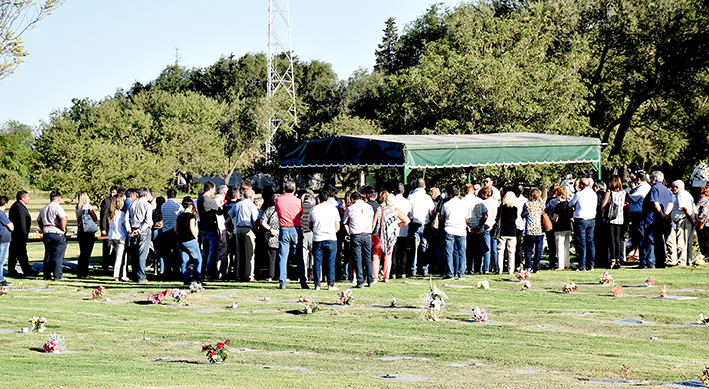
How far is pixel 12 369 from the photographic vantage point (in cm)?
735

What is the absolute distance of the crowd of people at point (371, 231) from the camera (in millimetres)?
13609

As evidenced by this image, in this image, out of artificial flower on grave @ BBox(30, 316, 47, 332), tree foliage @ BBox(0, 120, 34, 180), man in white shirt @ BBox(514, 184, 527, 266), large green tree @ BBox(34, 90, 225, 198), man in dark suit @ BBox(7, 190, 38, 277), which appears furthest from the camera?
tree foliage @ BBox(0, 120, 34, 180)

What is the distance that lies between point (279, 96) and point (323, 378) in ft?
171

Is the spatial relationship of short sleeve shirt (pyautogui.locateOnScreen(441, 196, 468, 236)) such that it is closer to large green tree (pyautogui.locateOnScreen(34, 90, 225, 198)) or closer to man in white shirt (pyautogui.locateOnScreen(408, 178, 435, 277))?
man in white shirt (pyautogui.locateOnScreen(408, 178, 435, 277))

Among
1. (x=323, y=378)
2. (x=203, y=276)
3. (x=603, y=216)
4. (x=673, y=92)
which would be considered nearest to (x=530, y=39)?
(x=673, y=92)

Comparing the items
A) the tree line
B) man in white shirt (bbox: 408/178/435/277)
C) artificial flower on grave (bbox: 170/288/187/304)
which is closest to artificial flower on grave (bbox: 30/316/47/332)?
artificial flower on grave (bbox: 170/288/187/304)

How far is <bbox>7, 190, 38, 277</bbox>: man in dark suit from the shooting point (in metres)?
15.2

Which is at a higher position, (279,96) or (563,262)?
(279,96)

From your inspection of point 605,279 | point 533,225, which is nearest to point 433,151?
point 533,225

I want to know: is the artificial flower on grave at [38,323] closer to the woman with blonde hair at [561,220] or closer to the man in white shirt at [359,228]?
the man in white shirt at [359,228]

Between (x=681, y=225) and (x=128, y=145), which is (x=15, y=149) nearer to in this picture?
(x=128, y=145)

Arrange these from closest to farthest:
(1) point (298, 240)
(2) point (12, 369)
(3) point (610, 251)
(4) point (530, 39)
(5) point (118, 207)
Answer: (2) point (12, 369) < (1) point (298, 240) < (5) point (118, 207) < (3) point (610, 251) < (4) point (530, 39)

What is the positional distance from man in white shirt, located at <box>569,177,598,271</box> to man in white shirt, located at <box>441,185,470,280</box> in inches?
96.1

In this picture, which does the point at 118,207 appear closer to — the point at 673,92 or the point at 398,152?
the point at 398,152
